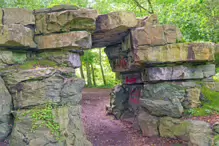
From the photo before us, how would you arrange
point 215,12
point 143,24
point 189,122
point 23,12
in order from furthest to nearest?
point 215,12
point 143,24
point 189,122
point 23,12

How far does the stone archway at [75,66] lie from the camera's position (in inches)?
217

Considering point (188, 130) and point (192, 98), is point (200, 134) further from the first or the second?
point (192, 98)

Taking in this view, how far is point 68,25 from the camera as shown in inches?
247

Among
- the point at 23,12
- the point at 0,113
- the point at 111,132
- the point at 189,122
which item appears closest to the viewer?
the point at 0,113

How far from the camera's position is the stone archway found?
552cm

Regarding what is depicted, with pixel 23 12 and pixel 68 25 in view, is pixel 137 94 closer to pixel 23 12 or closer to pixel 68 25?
pixel 68 25

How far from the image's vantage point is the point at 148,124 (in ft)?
25.4

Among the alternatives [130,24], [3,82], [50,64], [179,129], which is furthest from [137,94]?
[3,82]

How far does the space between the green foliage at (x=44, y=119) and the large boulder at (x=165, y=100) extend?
3536 mm

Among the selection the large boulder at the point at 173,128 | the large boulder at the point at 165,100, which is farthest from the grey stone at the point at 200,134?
the large boulder at the point at 165,100

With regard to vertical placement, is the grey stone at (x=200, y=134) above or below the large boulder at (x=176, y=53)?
below

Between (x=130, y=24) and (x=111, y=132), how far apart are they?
178 inches

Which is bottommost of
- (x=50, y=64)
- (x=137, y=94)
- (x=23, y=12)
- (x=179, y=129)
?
(x=179, y=129)

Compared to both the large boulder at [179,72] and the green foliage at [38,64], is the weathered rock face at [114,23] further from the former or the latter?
the green foliage at [38,64]
